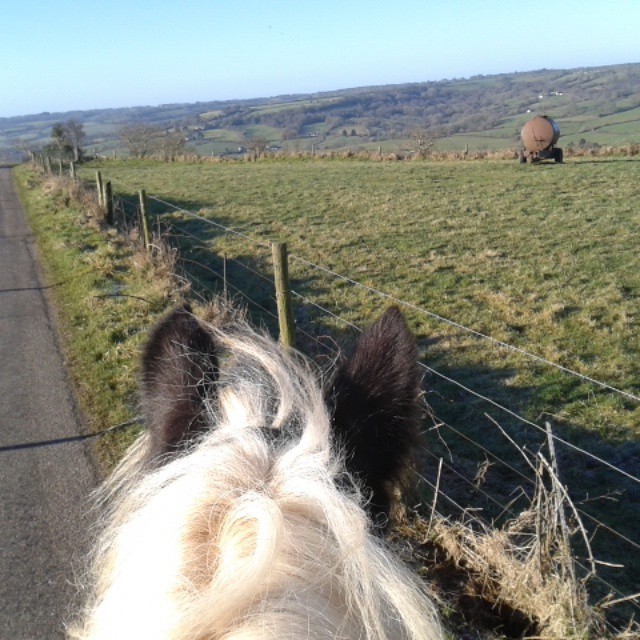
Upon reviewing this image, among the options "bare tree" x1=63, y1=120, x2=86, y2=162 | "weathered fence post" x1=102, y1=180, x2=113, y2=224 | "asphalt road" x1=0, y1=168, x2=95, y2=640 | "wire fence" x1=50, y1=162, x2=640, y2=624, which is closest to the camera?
"asphalt road" x1=0, y1=168, x2=95, y2=640

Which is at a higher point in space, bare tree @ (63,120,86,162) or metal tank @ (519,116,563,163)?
bare tree @ (63,120,86,162)

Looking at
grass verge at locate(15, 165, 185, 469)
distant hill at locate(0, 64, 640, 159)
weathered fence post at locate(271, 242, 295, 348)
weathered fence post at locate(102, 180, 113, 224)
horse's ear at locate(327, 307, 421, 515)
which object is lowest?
distant hill at locate(0, 64, 640, 159)

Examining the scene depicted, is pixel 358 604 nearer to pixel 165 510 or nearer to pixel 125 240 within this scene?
pixel 165 510

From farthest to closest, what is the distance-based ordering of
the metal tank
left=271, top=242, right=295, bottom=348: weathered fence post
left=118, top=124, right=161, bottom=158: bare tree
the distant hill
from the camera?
1. the distant hill
2. left=118, top=124, right=161, bottom=158: bare tree
3. the metal tank
4. left=271, top=242, right=295, bottom=348: weathered fence post

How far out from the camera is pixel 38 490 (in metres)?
3.82

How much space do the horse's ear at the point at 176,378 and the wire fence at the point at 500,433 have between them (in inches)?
30.1

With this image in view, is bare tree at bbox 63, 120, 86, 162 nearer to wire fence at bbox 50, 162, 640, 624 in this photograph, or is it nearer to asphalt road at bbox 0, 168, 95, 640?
wire fence at bbox 50, 162, 640, 624

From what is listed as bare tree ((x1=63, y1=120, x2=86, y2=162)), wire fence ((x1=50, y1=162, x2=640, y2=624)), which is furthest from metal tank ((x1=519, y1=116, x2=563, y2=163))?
bare tree ((x1=63, y1=120, x2=86, y2=162))

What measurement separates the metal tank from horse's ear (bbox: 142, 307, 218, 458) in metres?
26.2

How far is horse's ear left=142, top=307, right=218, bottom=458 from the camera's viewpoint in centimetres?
157

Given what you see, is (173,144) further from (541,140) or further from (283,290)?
(283,290)

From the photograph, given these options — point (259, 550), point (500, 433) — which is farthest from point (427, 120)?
point (259, 550)

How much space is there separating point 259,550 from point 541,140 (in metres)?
27.1

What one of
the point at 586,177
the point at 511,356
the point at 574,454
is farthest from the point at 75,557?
the point at 586,177
